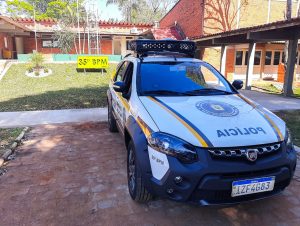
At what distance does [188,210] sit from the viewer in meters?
3.08

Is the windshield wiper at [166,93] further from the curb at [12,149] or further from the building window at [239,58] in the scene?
the building window at [239,58]

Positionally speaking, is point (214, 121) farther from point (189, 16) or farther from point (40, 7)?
point (40, 7)

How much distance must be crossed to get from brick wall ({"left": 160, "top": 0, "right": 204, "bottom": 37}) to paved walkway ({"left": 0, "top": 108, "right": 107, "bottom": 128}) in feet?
42.3

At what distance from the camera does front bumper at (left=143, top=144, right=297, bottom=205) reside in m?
2.41

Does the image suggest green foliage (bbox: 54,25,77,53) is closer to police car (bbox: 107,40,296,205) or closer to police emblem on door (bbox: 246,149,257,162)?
police car (bbox: 107,40,296,205)

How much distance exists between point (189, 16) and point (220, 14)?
2809 mm

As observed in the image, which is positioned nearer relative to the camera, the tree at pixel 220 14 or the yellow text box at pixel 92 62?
the yellow text box at pixel 92 62

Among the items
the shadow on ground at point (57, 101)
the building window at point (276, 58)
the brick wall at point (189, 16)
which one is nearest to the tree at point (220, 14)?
the brick wall at point (189, 16)

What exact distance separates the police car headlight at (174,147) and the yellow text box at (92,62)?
1531 cm

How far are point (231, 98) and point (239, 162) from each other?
1.29m

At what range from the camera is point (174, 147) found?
2.51 meters

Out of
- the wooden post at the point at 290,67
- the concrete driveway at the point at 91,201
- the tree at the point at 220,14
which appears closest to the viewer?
the concrete driveway at the point at 91,201

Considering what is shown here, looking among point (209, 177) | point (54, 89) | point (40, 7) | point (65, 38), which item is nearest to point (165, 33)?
point (65, 38)

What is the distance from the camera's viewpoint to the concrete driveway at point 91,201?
2.92 meters
